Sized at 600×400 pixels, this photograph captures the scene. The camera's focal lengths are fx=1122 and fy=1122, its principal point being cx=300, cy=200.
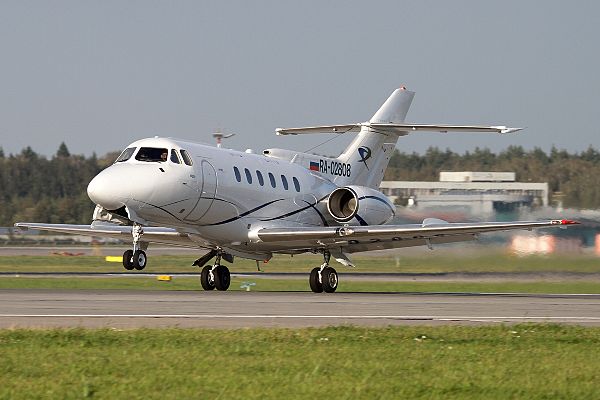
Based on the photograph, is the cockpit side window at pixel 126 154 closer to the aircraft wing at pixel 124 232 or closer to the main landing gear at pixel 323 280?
the aircraft wing at pixel 124 232

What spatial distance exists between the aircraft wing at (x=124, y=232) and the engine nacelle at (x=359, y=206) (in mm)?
4355

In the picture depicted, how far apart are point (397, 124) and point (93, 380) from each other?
25336mm

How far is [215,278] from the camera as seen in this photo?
102ft

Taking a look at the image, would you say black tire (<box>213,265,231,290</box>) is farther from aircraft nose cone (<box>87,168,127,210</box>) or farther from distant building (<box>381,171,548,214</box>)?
distant building (<box>381,171,548,214</box>)

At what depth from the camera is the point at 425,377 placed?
37.3 feet

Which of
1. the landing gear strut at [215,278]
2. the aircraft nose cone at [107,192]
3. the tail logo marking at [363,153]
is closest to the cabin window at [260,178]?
the landing gear strut at [215,278]

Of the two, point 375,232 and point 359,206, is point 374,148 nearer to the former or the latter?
point 359,206

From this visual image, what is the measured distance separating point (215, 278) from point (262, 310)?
10.8m

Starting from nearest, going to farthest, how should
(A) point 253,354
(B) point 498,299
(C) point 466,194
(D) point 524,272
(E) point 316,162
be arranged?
(A) point 253,354
(B) point 498,299
(E) point 316,162
(D) point 524,272
(C) point 466,194

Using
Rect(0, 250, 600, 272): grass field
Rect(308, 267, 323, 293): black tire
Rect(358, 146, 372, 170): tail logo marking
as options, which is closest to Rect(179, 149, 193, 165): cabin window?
Rect(308, 267, 323, 293): black tire

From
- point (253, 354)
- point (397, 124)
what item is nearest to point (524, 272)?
point (397, 124)

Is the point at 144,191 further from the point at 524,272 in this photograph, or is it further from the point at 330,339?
the point at 524,272

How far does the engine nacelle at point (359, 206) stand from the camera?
3164 centimetres

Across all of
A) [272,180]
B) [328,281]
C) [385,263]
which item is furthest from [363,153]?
[385,263]
